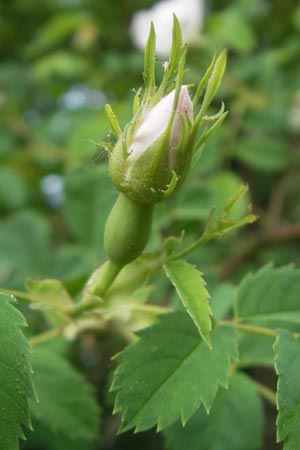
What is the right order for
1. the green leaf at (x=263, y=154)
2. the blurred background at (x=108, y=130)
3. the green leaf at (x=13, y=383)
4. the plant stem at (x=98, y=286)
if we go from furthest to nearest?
the green leaf at (x=263, y=154), the blurred background at (x=108, y=130), the plant stem at (x=98, y=286), the green leaf at (x=13, y=383)

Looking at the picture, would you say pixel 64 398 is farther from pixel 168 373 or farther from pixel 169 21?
pixel 169 21

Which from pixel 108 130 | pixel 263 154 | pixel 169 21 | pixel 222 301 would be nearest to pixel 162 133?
pixel 222 301

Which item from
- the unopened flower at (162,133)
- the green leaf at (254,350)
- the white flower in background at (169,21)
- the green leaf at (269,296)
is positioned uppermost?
the unopened flower at (162,133)

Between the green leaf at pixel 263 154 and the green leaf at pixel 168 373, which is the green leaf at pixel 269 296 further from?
the green leaf at pixel 263 154

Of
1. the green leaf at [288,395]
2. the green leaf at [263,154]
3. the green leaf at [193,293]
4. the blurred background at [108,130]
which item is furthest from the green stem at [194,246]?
the green leaf at [263,154]

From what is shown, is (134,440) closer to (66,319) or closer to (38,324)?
(38,324)

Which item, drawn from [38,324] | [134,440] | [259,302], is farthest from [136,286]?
[134,440]
